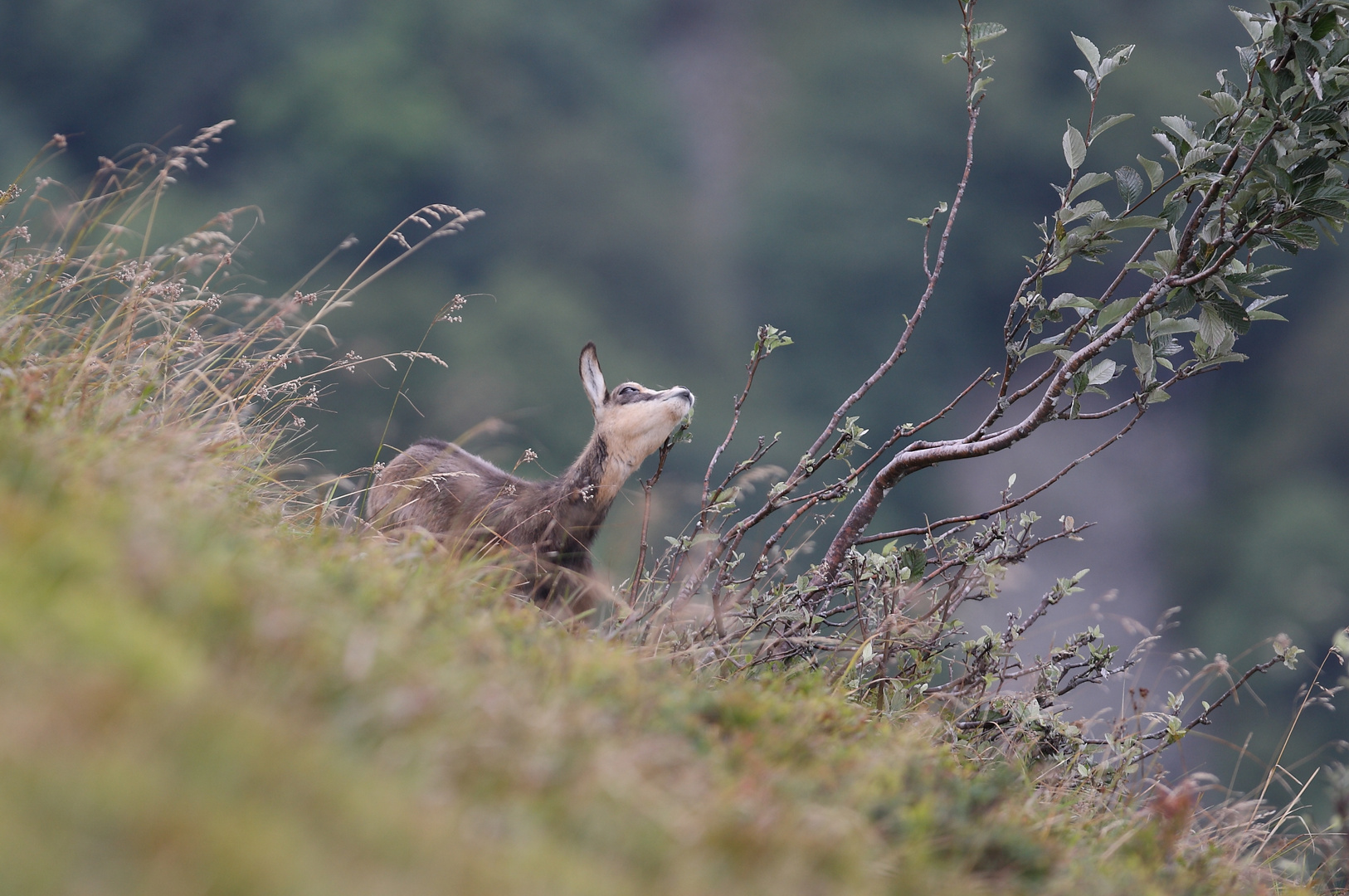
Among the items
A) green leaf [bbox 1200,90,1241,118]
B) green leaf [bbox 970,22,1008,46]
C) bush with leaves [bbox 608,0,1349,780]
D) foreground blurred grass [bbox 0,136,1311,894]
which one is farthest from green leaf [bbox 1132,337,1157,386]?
foreground blurred grass [bbox 0,136,1311,894]

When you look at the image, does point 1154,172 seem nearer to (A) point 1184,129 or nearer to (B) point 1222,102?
(A) point 1184,129

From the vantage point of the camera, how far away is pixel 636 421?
6453 millimetres

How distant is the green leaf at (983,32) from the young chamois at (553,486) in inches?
95.5

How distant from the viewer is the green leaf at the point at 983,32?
180 inches

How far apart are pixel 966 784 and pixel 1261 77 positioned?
2.99m

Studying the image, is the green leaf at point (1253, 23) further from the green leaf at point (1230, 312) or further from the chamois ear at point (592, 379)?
the chamois ear at point (592, 379)

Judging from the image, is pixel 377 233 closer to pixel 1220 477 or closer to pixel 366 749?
pixel 1220 477

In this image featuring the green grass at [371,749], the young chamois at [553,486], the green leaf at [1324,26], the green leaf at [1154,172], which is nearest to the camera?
the green grass at [371,749]

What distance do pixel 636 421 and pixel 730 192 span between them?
50.1 m

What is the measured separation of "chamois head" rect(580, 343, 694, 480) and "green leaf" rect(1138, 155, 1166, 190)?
267 cm

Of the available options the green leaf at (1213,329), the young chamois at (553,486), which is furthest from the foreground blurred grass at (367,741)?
the young chamois at (553,486)

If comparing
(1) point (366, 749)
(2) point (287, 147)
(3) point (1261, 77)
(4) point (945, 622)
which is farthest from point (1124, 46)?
(2) point (287, 147)

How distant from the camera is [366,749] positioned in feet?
6.78

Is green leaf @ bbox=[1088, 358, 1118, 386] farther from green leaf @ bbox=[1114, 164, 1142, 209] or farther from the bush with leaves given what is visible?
green leaf @ bbox=[1114, 164, 1142, 209]
